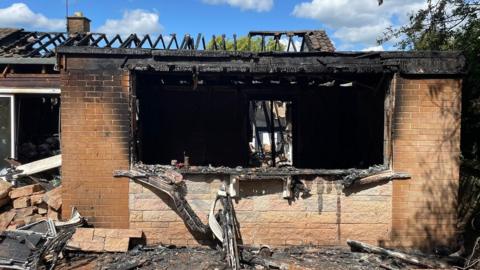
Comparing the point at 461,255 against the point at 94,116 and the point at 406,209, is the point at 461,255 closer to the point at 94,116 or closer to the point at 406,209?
the point at 406,209

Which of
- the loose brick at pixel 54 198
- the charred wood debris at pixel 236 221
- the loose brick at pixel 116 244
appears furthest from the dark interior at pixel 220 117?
the loose brick at pixel 116 244

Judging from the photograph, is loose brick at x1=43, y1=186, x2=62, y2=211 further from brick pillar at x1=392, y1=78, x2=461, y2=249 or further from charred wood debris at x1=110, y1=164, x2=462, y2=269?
brick pillar at x1=392, y1=78, x2=461, y2=249

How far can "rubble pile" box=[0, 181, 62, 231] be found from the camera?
681cm

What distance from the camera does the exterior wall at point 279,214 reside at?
21.8 feet

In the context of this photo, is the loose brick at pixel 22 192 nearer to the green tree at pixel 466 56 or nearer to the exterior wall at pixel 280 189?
the exterior wall at pixel 280 189

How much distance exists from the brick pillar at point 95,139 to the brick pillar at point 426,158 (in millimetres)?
4021

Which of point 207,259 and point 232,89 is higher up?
point 232,89

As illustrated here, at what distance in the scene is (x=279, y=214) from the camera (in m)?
6.69

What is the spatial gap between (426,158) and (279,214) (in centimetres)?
233

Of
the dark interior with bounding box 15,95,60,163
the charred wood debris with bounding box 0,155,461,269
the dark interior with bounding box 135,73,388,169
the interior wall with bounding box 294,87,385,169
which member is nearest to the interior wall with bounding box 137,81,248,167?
the dark interior with bounding box 135,73,388,169

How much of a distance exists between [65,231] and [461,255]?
565cm

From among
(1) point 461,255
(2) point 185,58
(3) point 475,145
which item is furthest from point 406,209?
(2) point 185,58

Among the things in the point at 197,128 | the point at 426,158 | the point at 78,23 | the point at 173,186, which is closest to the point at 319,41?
the point at 197,128

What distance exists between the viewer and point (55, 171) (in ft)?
28.8
